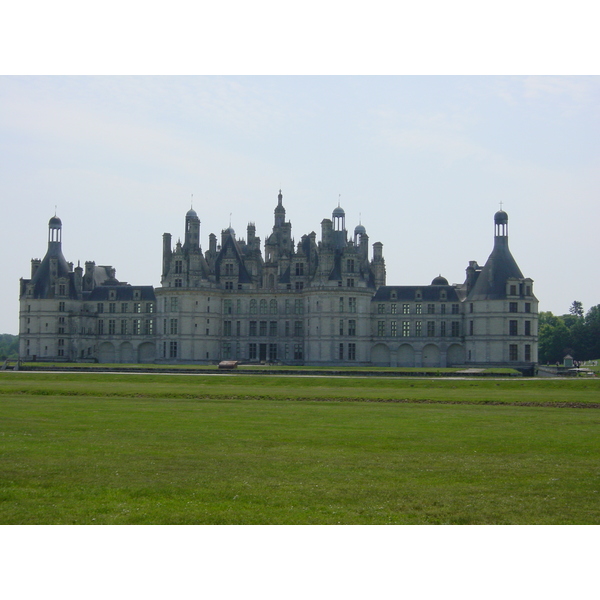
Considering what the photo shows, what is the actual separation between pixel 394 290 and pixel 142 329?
33.1 m

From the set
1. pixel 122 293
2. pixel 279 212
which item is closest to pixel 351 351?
pixel 279 212

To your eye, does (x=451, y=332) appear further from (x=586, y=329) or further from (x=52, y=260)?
(x=52, y=260)

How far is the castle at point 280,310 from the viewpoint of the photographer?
302ft

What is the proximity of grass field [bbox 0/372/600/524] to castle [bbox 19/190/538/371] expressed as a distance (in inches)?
2012

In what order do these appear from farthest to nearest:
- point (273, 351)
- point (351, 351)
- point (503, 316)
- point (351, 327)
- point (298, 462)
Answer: point (273, 351)
point (351, 327)
point (351, 351)
point (503, 316)
point (298, 462)

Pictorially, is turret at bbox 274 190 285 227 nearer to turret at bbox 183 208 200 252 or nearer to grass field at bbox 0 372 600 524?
turret at bbox 183 208 200 252

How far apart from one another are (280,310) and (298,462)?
3062 inches

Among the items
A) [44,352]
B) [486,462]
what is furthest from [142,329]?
[486,462]

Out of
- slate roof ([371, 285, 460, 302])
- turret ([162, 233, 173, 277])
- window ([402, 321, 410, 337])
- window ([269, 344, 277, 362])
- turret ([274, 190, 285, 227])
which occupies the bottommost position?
window ([269, 344, 277, 362])

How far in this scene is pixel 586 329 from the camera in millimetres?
126875

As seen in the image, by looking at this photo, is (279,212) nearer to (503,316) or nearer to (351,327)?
(351,327)

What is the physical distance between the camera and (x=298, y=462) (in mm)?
21766

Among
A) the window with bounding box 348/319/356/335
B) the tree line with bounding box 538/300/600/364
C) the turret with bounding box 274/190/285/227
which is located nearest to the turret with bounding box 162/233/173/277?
the turret with bounding box 274/190/285/227

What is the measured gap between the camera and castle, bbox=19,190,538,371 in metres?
92.0
